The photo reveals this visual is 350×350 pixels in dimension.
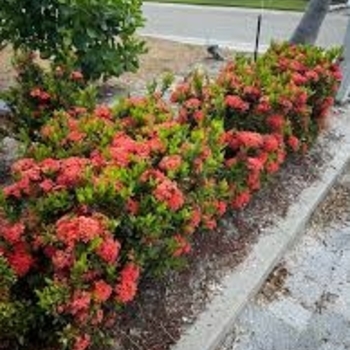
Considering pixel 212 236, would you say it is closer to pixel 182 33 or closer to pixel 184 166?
pixel 184 166

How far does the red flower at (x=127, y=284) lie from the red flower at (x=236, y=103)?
8.03ft

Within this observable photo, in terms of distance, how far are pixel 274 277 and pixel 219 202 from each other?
0.94m

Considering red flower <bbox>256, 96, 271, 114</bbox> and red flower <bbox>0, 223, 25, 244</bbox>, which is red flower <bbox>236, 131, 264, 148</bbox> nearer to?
red flower <bbox>256, 96, 271, 114</bbox>

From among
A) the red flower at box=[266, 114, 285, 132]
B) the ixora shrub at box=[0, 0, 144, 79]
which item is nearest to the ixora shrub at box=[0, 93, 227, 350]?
the red flower at box=[266, 114, 285, 132]

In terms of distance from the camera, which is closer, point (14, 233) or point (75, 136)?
point (14, 233)

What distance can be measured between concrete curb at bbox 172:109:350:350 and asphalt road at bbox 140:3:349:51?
972cm

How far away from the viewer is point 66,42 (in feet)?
28.6

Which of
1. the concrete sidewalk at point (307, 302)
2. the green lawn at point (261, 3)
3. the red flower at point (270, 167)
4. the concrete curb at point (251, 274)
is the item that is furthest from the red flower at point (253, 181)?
the green lawn at point (261, 3)

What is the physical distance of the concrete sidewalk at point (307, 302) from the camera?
17.5 feet

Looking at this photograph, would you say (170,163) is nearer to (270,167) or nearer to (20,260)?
(20,260)

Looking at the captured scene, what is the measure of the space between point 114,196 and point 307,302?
2.31 metres

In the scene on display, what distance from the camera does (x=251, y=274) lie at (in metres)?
5.78

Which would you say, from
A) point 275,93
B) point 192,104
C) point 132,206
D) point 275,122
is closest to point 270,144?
point 275,122

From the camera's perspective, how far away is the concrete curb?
5021mm
